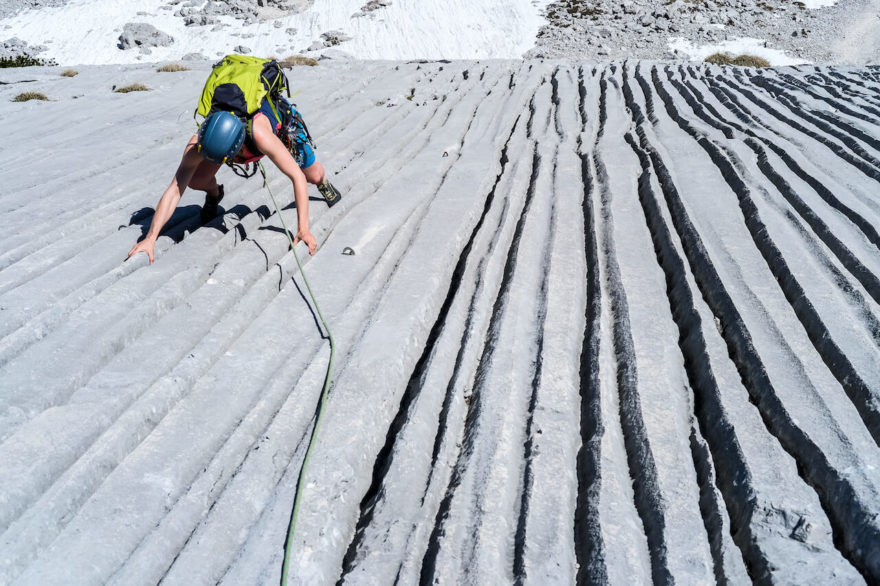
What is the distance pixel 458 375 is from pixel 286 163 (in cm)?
148

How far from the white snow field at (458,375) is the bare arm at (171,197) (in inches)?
3.2

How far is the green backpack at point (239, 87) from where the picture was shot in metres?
2.94

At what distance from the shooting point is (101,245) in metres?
3.40

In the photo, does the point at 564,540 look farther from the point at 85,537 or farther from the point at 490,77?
the point at 490,77

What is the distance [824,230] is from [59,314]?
384 cm

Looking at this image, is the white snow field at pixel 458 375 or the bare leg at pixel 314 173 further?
the bare leg at pixel 314 173

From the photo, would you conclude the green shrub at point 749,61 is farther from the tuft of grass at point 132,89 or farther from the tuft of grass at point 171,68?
the tuft of grass at point 132,89

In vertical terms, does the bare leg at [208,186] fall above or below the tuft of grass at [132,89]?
above

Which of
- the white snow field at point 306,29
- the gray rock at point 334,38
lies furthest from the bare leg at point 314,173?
the gray rock at point 334,38

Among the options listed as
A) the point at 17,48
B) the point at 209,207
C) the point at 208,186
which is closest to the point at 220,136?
the point at 208,186

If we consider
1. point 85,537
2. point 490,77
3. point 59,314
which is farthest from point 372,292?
point 490,77

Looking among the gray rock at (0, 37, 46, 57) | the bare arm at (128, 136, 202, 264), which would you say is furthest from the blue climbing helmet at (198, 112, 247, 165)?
Result: the gray rock at (0, 37, 46, 57)

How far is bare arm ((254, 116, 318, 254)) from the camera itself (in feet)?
9.94

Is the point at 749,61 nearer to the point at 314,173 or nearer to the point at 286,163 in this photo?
the point at 314,173
